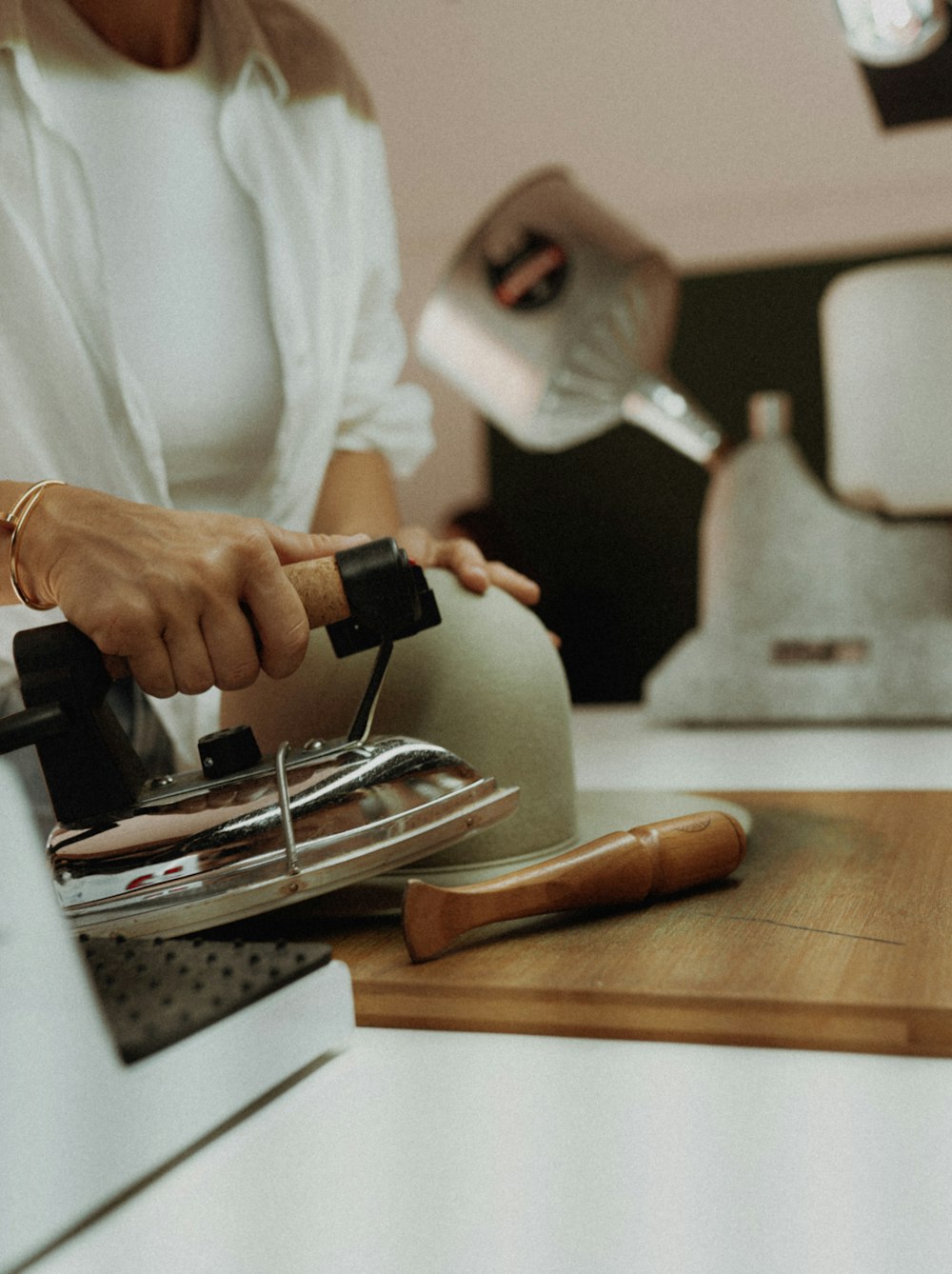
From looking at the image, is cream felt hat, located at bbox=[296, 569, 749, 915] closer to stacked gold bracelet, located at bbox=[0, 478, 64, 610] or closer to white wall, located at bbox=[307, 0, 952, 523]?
stacked gold bracelet, located at bbox=[0, 478, 64, 610]

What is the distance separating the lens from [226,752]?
38 centimetres

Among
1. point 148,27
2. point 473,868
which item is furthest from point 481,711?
point 148,27

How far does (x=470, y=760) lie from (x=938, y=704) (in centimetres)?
82

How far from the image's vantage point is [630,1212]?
22 cm

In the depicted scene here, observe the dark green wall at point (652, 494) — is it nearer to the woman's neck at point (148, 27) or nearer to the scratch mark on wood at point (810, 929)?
the woman's neck at point (148, 27)

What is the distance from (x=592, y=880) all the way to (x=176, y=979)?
0.52 feet

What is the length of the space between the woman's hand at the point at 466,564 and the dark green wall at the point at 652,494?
112cm

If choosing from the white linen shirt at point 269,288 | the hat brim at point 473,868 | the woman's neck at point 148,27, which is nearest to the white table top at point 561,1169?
the hat brim at point 473,868

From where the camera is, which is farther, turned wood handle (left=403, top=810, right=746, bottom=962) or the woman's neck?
the woman's neck

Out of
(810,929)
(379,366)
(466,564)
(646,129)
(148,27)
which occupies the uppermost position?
(646,129)

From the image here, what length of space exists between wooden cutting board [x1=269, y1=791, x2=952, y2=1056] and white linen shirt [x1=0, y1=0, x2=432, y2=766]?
0.91 feet

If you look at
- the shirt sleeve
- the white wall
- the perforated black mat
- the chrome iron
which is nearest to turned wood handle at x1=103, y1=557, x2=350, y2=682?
the chrome iron

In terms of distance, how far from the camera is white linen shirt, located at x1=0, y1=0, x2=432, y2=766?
0.57 meters

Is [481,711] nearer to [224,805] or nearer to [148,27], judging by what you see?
[224,805]
